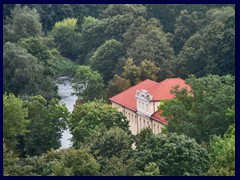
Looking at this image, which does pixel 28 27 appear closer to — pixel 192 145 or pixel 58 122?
pixel 58 122

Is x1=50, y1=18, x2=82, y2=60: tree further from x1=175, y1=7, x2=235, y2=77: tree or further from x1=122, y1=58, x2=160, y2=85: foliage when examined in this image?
x1=122, y1=58, x2=160, y2=85: foliage

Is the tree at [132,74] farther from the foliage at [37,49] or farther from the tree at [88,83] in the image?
the foliage at [37,49]

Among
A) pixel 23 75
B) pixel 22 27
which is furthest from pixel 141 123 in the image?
pixel 22 27

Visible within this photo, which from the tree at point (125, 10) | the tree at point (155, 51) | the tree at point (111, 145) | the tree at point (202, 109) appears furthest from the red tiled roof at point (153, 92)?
the tree at point (125, 10)

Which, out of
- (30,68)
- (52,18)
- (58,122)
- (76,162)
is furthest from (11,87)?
(52,18)

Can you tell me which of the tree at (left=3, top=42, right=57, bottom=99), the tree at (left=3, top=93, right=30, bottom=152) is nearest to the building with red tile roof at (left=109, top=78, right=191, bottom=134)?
the tree at (left=3, top=42, right=57, bottom=99)

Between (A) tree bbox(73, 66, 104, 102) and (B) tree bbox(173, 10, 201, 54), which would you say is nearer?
(A) tree bbox(73, 66, 104, 102)
